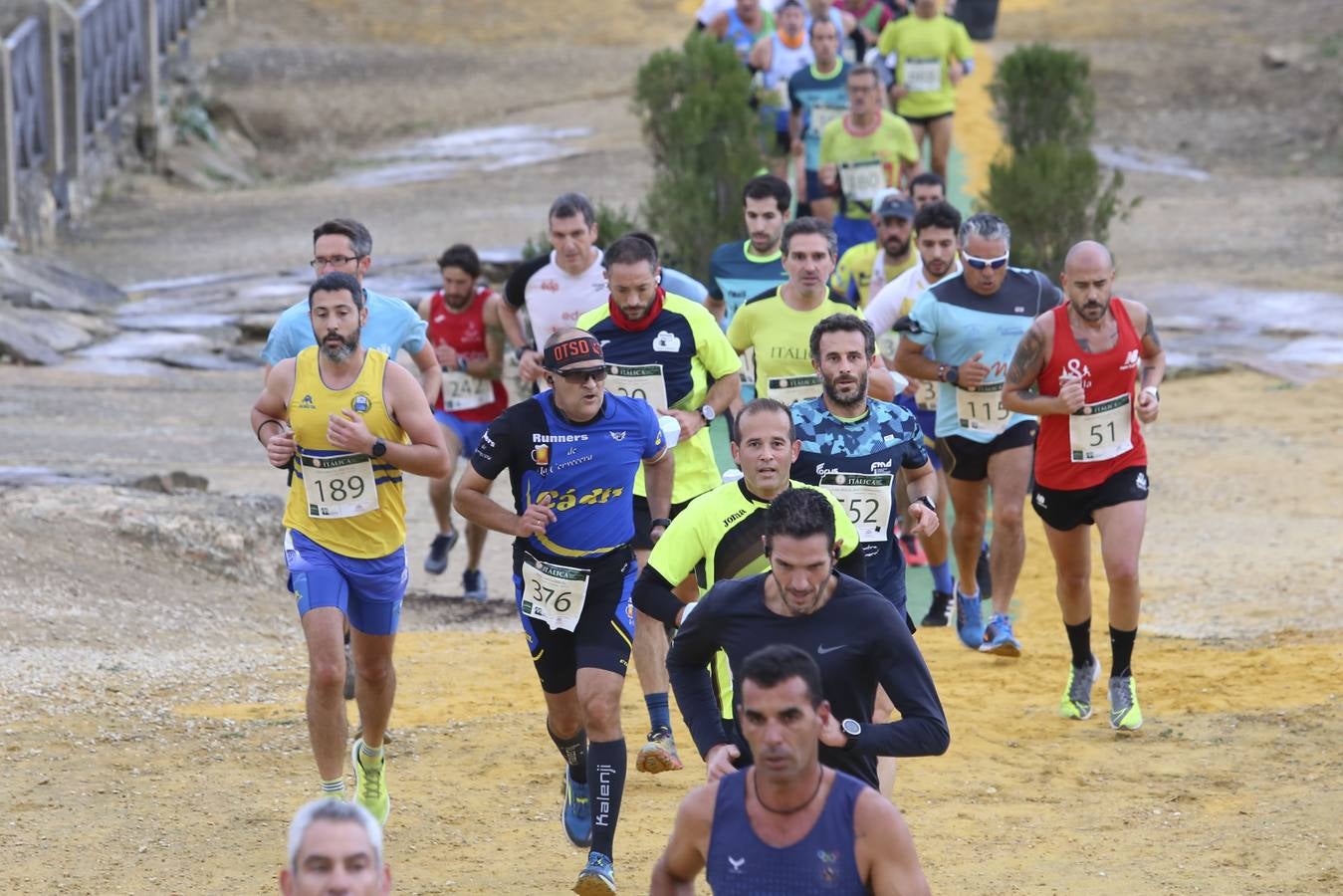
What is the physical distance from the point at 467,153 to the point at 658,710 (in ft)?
77.3

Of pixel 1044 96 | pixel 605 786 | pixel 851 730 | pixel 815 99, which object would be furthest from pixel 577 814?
pixel 1044 96

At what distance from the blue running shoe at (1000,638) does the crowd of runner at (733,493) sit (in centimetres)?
1

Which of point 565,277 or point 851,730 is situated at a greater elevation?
point 851,730

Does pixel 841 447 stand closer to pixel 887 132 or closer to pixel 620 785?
pixel 620 785

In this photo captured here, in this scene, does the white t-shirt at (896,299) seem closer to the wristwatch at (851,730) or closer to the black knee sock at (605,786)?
→ the black knee sock at (605,786)

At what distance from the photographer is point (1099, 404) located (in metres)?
9.51

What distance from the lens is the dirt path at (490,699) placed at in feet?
26.7

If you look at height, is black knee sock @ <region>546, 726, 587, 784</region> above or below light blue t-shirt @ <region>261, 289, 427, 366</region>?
below

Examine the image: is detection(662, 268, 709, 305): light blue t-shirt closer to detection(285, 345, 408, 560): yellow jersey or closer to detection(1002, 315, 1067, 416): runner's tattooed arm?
detection(1002, 315, 1067, 416): runner's tattooed arm

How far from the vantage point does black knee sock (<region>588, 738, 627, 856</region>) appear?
750 centimetres

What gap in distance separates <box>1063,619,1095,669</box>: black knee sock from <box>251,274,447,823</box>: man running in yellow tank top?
332 cm

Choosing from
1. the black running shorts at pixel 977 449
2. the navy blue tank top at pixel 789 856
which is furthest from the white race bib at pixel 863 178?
the navy blue tank top at pixel 789 856

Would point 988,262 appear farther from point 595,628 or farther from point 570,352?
point 595,628

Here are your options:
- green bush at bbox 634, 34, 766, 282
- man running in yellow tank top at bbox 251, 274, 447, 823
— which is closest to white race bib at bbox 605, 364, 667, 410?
man running in yellow tank top at bbox 251, 274, 447, 823
